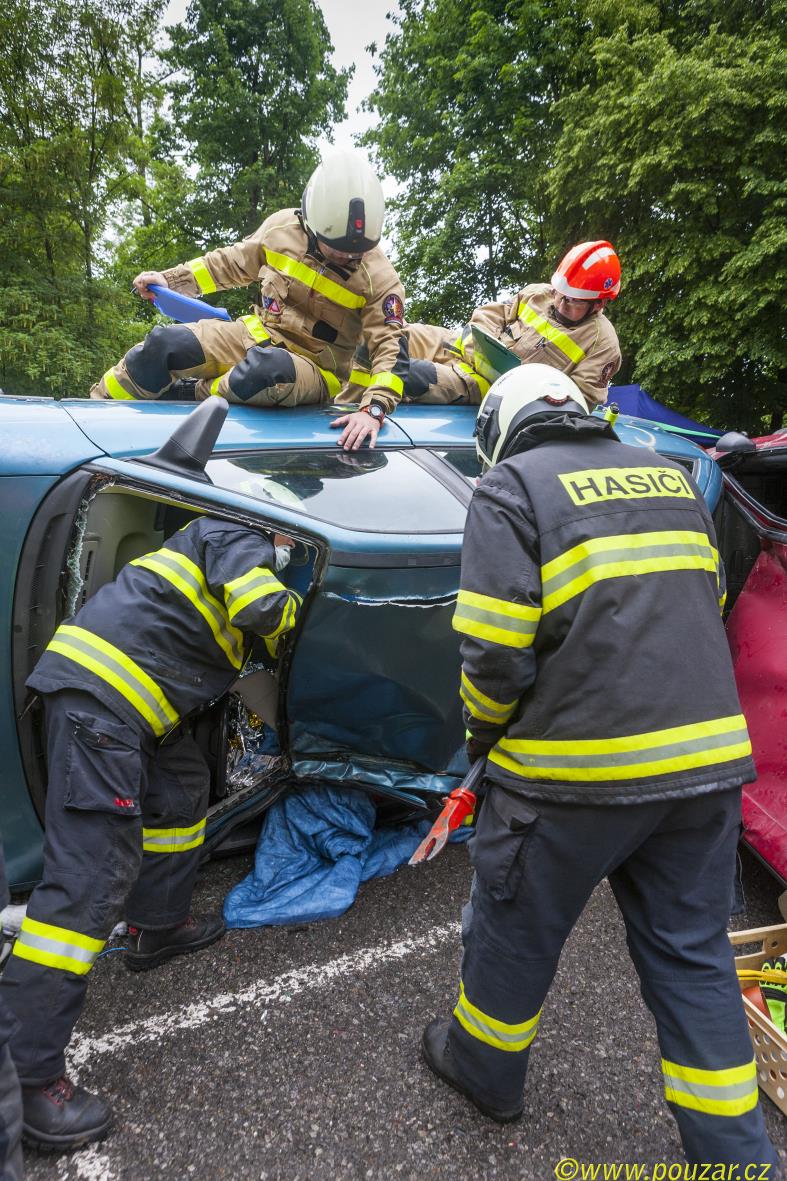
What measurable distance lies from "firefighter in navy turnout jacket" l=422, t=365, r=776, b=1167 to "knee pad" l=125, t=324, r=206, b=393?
1973 millimetres

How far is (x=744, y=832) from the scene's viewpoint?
239cm

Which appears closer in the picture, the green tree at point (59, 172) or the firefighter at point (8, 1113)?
the firefighter at point (8, 1113)

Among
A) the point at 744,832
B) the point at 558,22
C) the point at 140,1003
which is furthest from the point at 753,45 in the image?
the point at 140,1003

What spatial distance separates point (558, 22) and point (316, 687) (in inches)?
592

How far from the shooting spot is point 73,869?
1682 mm

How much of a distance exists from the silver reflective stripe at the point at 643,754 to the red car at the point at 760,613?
34.3 inches

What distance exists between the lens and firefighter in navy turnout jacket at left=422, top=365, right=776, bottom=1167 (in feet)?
4.49

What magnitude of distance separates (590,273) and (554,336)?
0.33m

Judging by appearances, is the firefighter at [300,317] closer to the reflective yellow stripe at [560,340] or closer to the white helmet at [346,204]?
the white helmet at [346,204]

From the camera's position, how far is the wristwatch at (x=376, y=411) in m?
2.69

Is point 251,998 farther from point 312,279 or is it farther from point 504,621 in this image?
point 312,279

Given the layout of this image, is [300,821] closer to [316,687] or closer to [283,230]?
[316,687]

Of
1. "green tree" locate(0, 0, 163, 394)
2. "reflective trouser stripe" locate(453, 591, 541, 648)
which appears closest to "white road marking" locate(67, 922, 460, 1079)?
"reflective trouser stripe" locate(453, 591, 541, 648)

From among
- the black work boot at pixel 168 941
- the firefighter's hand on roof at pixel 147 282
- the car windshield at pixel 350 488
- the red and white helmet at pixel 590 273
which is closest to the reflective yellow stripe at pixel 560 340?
the red and white helmet at pixel 590 273
